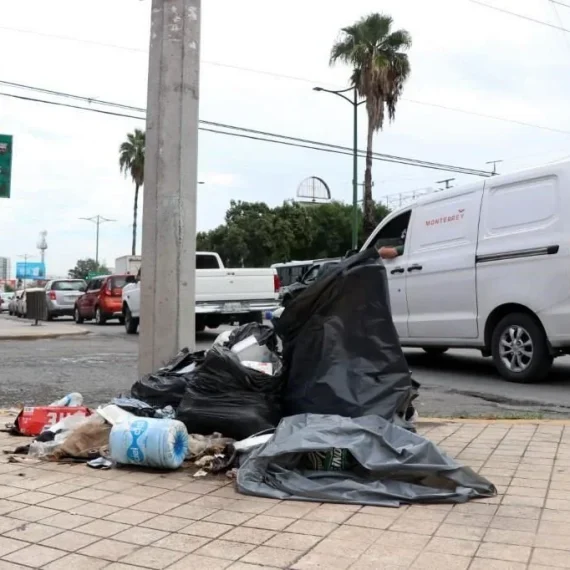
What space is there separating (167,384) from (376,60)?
78.7 ft

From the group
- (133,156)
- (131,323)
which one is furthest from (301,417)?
(133,156)

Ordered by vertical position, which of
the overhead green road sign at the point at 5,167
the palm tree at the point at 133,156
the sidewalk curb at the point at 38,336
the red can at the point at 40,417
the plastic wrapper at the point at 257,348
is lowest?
the sidewalk curb at the point at 38,336

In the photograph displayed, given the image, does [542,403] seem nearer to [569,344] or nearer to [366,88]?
[569,344]

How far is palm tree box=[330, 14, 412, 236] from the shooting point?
88.4 ft

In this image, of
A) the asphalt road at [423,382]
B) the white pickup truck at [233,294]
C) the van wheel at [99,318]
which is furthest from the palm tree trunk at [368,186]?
the asphalt road at [423,382]

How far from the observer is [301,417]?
169 inches

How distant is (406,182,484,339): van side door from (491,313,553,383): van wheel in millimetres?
371

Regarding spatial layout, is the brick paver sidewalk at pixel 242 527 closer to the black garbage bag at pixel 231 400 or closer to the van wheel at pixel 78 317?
the black garbage bag at pixel 231 400

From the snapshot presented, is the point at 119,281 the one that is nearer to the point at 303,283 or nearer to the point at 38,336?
the point at 38,336

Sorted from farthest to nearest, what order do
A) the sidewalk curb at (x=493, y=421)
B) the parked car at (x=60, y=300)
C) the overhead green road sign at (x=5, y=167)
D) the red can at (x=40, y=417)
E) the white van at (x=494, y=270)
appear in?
the parked car at (x=60, y=300) → the overhead green road sign at (x=5, y=167) → the white van at (x=494, y=270) → the sidewalk curb at (x=493, y=421) → the red can at (x=40, y=417)

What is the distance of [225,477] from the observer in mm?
4254

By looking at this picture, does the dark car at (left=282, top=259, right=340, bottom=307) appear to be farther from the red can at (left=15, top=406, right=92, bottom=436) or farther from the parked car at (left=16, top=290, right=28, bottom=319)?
the parked car at (left=16, top=290, right=28, bottom=319)

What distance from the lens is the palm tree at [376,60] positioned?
2695 centimetres

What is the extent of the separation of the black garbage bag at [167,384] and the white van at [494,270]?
14.2ft
